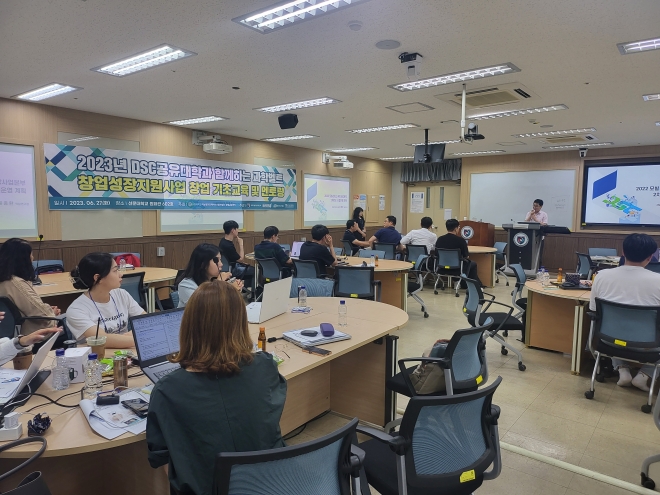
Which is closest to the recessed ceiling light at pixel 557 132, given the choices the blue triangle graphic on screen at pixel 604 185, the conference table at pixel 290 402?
the blue triangle graphic on screen at pixel 604 185

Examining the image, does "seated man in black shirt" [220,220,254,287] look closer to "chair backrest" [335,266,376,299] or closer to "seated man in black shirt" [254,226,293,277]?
"seated man in black shirt" [254,226,293,277]

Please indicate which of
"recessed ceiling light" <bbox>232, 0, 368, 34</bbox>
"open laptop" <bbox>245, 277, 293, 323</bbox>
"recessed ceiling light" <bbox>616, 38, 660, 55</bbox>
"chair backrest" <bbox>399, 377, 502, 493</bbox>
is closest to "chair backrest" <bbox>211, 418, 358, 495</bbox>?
"chair backrest" <bbox>399, 377, 502, 493</bbox>

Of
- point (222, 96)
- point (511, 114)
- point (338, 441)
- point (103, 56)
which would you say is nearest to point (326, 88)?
point (222, 96)

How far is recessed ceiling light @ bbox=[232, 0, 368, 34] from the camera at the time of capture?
9.59 ft

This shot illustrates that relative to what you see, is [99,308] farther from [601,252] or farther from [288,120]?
[601,252]

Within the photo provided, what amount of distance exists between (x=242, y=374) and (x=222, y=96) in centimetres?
473

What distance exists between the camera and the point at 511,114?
632cm

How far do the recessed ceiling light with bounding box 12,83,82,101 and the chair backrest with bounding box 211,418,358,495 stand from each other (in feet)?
17.3

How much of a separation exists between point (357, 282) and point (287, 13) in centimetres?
304

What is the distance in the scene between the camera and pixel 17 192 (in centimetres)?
565

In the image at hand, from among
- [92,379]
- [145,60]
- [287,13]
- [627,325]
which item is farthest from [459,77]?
[92,379]

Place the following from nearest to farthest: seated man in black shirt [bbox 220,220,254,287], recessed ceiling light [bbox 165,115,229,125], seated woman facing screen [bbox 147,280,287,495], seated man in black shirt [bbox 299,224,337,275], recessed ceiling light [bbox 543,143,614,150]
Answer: seated woman facing screen [bbox 147,280,287,495], seated man in black shirt [bbox 299,224,337,275], seated man in black shirt [bbox 220,220,254,287], recessed ceiling light [bbox 165,115,229,125], recessed ceiling light [bbox 543,143,614,150]

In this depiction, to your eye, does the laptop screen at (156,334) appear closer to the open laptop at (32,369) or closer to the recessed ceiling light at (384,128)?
the open laptop at (32,369)

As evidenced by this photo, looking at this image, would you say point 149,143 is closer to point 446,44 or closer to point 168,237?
point 168,237
